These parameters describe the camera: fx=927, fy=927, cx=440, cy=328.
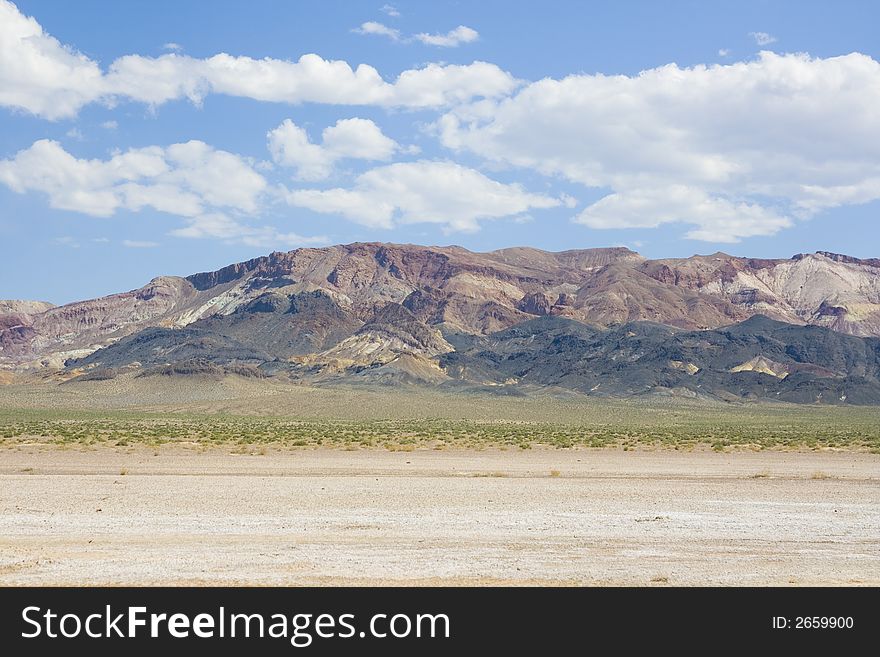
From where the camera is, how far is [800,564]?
1477 centimetres

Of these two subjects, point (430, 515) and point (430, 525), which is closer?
point (430, 525)

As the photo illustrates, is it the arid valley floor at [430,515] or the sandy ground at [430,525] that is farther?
the arid valley floor at [430,515]

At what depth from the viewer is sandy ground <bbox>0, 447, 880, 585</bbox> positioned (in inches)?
540

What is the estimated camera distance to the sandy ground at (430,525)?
1371 centimetres

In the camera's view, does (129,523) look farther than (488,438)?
No

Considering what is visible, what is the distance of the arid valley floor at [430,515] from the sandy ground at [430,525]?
7 centimetres

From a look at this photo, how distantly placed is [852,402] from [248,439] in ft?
511

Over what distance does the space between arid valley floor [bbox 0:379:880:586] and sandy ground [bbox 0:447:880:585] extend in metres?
0.07

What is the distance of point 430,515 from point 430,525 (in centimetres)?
160

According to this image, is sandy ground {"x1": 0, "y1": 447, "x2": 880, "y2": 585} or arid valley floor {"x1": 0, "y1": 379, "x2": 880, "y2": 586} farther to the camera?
arid valley floor {"x1": 0, "y1": 379, "x2": 880, "y2": 586}

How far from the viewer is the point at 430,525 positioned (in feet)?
61.4

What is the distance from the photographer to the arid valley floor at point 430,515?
13.9m
